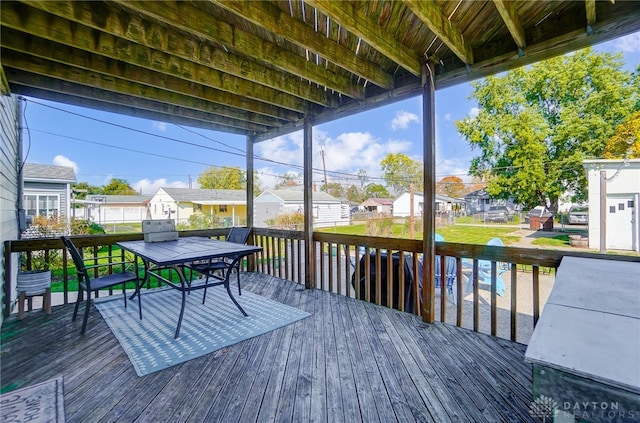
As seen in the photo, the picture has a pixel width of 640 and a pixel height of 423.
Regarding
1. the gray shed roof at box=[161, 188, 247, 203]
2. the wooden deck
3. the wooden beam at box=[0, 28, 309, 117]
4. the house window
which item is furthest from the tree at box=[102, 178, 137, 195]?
the wooden beam at box=[0, 28, 309, 117]

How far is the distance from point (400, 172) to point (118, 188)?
9025 mm

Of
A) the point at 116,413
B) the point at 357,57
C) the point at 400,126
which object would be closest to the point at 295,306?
the point at 116,413

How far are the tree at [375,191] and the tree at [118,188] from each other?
7527mm

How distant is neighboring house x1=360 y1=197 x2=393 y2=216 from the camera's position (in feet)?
13.9

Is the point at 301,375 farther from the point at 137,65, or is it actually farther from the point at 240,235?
the point at 137,65

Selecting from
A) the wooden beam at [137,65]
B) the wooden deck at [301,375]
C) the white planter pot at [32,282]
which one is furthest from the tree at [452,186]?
the white planter pot at [32,282]

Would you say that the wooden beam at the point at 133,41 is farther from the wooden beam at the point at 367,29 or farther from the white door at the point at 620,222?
the white door at the point at 620,222

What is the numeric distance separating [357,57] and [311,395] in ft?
9.39

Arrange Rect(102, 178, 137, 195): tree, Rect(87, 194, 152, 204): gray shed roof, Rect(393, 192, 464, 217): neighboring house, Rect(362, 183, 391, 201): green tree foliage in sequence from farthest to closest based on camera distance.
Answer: Rect(102, 178, 137, 195): tree, Rect(87, 194, 152, 204): gray shed roof, Rect(362, 183, 391, 201): green tree foliage, Rect(393, 192, 464, 217): neighboring house

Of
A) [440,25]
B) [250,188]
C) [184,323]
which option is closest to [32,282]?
[184,323]

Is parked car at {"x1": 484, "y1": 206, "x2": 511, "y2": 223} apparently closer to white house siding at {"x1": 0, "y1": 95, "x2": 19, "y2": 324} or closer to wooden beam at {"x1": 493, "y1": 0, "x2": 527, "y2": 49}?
wooden beam at {"x1": 493, "y1": 0, "x2": 527, "y2": 49}

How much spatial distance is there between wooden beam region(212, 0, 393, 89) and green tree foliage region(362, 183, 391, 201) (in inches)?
79.2

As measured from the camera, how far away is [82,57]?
105 inches

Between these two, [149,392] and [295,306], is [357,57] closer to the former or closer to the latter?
[295,306]
